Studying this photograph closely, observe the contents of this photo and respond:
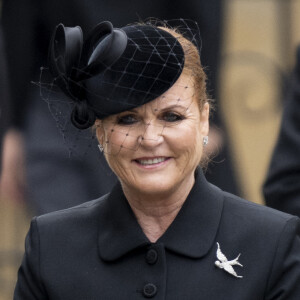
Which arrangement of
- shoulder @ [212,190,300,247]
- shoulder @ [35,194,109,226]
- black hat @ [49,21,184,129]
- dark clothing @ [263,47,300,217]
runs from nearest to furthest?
black hat @ [49,21,184,129]
shoulder @ [212,190,300,247]
shoulder @ [35,194,109,226]
dark clothing @ [263,47,300,217]

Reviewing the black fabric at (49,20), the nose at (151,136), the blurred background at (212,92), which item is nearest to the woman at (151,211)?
the nose at (151,136)

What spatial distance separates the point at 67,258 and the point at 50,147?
166cm

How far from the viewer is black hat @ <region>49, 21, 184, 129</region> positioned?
13.5 ft

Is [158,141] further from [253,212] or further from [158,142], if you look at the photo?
[253,212]

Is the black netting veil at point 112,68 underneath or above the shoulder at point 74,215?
above

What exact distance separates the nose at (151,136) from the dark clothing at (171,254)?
32 cm

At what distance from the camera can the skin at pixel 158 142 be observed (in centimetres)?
414

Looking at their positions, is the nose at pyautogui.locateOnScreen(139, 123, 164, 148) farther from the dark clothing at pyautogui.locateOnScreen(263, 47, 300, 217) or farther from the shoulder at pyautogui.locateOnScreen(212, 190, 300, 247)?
the dark clothing at pyautogui.locateOnScreen(263, 47, 300, 217)

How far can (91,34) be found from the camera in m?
4.18

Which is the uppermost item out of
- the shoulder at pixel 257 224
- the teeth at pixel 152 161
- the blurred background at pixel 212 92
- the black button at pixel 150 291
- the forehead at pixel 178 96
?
the forehead at pixel 178 96

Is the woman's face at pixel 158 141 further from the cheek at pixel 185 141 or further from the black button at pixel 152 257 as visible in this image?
the black button at pixel 152 257

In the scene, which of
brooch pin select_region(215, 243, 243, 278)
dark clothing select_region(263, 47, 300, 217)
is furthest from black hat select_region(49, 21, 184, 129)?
dark clothing select_region(263, 47, 300, 217)

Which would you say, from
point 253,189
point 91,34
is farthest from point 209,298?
point 253,189

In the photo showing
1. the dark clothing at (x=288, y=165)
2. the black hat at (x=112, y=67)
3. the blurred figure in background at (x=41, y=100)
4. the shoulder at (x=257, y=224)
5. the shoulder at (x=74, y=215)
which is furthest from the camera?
the blurred figure in background at (x=41, y=100)
